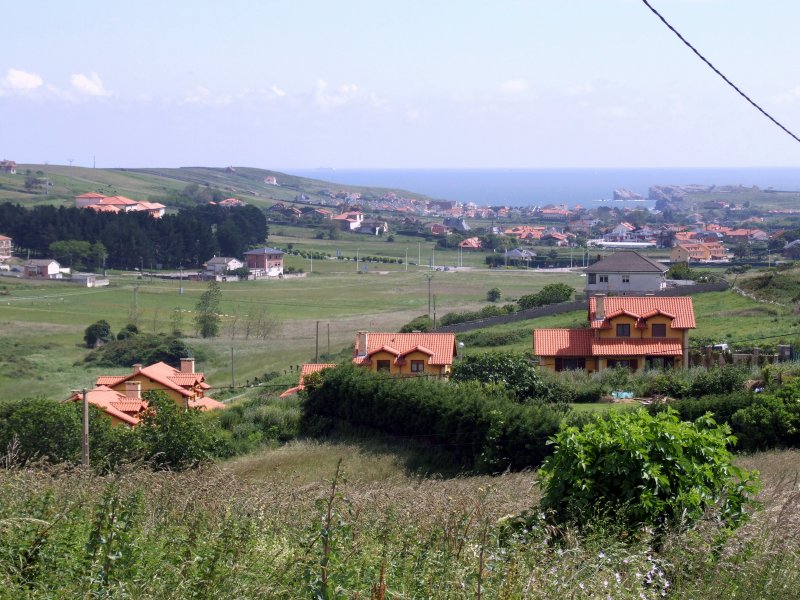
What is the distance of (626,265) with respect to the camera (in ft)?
146

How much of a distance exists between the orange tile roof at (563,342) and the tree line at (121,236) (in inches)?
1950

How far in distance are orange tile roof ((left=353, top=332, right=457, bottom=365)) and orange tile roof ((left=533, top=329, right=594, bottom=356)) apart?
2.17 m

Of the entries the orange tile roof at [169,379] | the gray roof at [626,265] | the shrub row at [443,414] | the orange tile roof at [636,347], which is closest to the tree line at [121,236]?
the gray roof at [626,265]

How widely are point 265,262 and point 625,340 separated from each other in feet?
165

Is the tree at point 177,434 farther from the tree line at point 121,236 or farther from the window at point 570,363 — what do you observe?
the tree line at point 121,236

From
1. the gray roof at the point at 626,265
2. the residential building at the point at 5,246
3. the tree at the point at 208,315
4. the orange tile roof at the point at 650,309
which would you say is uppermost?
the orange tile roof at the point at 650,309

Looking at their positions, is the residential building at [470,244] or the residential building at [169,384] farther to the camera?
the residential building at [470,244]

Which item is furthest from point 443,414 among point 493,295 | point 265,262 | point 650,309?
point 265,262

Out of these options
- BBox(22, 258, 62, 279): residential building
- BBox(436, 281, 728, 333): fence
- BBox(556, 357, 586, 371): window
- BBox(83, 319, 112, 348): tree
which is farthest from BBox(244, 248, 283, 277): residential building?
BBox(556, 357, 586, 371): window

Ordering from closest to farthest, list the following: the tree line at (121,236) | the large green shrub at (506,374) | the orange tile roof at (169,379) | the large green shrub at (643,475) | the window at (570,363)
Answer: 1. the large green shrub at (643,475)
2. the large green shrub at (506,374)
3. the orange tile roof at (169,379)
4. the window at (570,363)
5. the tree line at (121,236)

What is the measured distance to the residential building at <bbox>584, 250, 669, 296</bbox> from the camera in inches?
1710

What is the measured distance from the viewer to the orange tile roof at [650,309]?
26062 mm

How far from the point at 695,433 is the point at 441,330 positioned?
105 feet

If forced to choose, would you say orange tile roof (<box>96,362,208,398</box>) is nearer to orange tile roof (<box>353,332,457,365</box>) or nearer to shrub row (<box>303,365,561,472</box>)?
orange tile roof (<box>353,332,457,365</box>)
